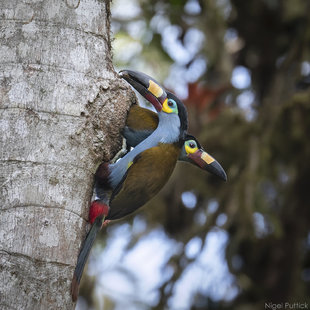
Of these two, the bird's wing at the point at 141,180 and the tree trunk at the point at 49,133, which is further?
the bird's wing at the point at 141,180

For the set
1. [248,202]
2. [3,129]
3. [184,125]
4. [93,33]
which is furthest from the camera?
[248,202]

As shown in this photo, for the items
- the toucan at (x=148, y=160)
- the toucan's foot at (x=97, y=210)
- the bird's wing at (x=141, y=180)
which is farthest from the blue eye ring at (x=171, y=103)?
the toucan's foot at (x=97, y=210)

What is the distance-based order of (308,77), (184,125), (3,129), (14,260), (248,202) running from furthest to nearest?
(308,77) → (248,202) → (184,125) → (3,129) → (14,260)

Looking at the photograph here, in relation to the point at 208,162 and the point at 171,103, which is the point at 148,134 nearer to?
the point at 171,103

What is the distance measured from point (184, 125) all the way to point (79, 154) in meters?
0.80

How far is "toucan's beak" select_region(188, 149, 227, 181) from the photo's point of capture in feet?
9.74

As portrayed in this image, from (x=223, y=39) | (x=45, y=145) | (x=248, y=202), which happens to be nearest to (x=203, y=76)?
(x=223, y=39)

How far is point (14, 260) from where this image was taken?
2059 mm

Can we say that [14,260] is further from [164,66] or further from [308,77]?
[308,77]

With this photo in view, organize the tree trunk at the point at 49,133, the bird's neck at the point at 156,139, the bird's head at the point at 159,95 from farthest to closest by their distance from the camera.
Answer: the bird's head at the point at 159,95, the bird's neck at the point at 156,139, the tree trunk at the point at 49,133

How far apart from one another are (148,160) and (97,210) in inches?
16.2

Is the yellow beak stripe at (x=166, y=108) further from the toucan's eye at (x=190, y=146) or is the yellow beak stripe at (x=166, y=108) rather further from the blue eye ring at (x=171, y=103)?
the toucan's eye at (x=190, y=146)

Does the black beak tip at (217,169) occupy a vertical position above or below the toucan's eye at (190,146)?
below

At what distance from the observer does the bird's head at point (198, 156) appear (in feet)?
9.77
